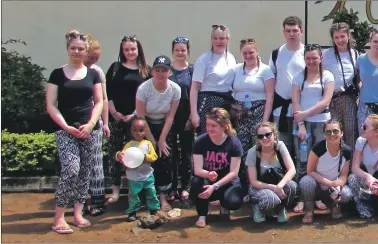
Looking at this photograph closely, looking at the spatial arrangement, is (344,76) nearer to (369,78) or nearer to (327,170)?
(369,78)

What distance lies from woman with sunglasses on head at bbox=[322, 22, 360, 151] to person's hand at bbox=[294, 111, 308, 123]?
18.1 inches

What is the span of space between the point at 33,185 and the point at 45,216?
1138mm

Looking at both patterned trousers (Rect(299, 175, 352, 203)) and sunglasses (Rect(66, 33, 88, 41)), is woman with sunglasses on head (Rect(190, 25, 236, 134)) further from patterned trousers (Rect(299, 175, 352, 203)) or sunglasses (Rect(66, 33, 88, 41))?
sunglasses (Rect(66, 33, 88, 41))

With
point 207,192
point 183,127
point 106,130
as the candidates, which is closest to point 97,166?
point 106,130

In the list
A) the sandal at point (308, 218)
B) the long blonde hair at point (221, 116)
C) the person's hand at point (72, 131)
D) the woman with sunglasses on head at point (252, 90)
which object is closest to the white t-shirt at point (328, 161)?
the sandal at point (308, 218)

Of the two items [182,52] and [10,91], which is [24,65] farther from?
[182,52]

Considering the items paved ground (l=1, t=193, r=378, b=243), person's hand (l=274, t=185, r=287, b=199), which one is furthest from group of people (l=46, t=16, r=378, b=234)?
paved ground (l=1, t=193, r=378, b=243)

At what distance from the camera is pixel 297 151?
5461 millimetres

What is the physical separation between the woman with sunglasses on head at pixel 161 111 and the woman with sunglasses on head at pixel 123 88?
0.24 meters

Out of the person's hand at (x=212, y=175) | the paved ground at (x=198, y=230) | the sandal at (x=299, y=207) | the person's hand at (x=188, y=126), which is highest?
the person's hand at (x=188, y=126)

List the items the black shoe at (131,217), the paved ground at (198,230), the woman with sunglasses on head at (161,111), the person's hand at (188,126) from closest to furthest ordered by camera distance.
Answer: the paved ground at (198,230) → the black shoe at (131,217) → the woman with sunglasses on head at (161,111) → the person's hand at (188,126)

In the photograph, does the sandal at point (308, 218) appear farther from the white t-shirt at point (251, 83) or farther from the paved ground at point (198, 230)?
the white t-shirt at point (251, 83)

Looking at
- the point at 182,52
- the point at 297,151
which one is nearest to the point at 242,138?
the point at 297,151

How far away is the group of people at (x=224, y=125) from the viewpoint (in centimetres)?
498
